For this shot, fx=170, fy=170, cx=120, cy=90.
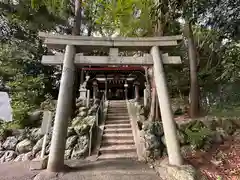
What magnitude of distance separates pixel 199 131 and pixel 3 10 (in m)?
12.2

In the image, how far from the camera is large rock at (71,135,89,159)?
5.78m

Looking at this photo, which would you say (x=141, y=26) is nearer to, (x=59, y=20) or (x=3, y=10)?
(x=59, y=20)

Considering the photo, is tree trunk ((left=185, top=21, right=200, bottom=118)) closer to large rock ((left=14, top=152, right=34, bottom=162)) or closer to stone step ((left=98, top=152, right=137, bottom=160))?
stone step ((left=98, top=152, right=137, bottom=160))

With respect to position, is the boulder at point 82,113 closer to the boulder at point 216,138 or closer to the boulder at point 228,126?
the boulder at point 216,138

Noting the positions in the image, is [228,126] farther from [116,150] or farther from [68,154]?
[68,154]

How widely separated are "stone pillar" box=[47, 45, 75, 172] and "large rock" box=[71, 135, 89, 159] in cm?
172

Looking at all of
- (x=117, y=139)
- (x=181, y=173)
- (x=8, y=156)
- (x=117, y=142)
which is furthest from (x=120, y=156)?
(x=8, y=156)

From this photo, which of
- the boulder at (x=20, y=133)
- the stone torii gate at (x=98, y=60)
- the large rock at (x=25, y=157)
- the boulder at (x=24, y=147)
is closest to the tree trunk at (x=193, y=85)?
the stone torii gate at (x=98, y=60)

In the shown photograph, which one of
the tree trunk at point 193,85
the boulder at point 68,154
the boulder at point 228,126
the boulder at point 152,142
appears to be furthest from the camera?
the tree trunk at point 193,85

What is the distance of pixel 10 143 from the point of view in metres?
6.85

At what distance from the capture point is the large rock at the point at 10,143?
671 cm

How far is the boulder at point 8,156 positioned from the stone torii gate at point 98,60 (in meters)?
3.40

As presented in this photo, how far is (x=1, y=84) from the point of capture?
1197 cm

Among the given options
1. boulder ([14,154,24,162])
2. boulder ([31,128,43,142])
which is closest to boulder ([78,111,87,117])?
boulder ([31,128,43,142])
